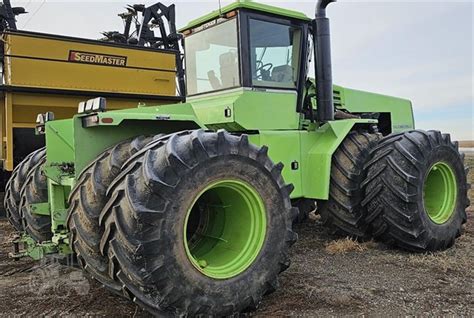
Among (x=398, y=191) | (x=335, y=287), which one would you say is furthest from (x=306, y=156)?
(x=335, y=287)

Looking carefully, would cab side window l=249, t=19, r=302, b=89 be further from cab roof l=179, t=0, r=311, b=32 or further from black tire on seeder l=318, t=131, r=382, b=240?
black tire on seeder l=318, t=131, r=382, b=240

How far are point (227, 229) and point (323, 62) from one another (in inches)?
104

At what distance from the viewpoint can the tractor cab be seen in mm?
4805

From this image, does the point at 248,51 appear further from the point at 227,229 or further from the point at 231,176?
the point at 227,229

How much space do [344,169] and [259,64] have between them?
59.9 inches

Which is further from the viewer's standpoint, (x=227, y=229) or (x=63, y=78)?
(x=63, y=78)

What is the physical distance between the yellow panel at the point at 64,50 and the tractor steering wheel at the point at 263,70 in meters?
4.31

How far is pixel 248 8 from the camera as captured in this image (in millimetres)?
4816

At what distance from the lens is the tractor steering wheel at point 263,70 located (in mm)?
4902

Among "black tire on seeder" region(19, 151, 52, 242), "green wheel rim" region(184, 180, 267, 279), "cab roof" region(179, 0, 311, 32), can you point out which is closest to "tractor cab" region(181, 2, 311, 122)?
"cab roof" region(179, 0, 311, 32)

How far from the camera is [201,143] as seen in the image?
3297mm

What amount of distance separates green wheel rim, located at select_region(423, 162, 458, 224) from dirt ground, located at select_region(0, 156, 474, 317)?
1.54 feet

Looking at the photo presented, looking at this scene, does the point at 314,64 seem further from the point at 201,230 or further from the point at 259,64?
the point at 201,230

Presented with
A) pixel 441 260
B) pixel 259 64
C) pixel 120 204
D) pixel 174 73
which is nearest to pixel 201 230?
pixel 120 204
